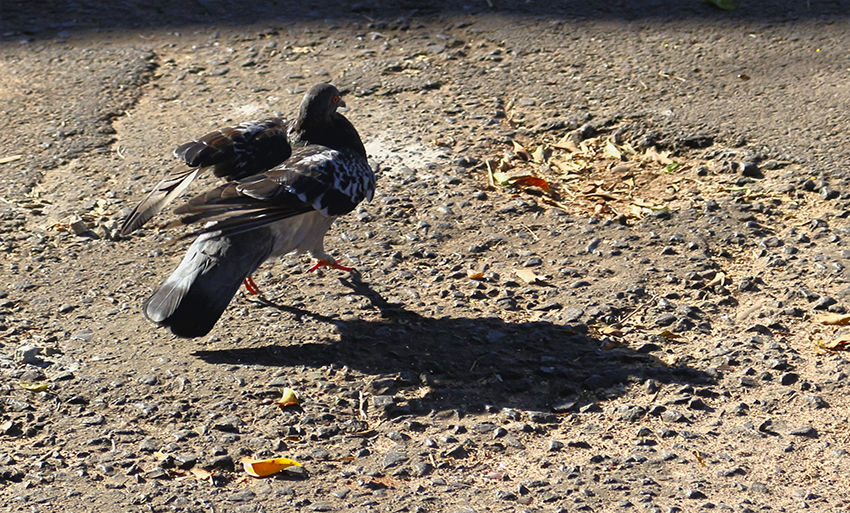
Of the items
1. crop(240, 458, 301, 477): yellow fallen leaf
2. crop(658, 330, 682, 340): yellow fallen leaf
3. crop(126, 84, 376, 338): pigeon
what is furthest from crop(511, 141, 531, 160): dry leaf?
crop(240, 458, 301, 477): yellow fallen leaf

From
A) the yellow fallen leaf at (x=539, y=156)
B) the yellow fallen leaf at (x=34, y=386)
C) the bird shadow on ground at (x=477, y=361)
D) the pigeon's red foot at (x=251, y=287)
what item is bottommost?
the yellow fallen leaf at (x=34, y=386)

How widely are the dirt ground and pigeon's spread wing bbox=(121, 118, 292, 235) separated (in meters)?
0.37

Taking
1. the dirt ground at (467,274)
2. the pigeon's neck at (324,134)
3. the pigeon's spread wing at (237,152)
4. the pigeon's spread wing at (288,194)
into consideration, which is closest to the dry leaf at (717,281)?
the dirt ground at (467,274)

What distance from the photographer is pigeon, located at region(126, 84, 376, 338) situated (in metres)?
3.47

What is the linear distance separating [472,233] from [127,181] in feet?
6.48

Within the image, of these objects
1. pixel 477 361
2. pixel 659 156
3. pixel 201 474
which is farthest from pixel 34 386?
pixel 659 156

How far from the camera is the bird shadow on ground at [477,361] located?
336cm

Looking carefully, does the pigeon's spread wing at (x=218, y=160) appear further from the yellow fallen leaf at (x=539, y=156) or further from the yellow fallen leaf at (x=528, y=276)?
the yellow fallen leaf at (x=539, y=156)

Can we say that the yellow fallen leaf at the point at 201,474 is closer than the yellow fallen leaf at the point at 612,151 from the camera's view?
Yes

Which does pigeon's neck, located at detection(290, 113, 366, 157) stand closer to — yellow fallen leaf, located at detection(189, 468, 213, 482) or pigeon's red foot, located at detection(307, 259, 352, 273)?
pigeon's red foot, located at detection(307, 259, 352, 273)

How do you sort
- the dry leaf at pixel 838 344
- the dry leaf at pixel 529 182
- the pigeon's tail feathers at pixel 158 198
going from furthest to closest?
1. the dry leaf at pixel 529 182
2. the pigeon's tail feathers at pixel 158 198
3. the dry leaf at pixel 838 344

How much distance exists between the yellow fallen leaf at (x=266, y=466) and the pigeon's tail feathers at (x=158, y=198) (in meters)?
1.45

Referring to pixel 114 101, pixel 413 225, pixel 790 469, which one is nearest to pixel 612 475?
pixel 790 469

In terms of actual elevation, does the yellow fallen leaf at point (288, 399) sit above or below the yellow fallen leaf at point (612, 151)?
below
